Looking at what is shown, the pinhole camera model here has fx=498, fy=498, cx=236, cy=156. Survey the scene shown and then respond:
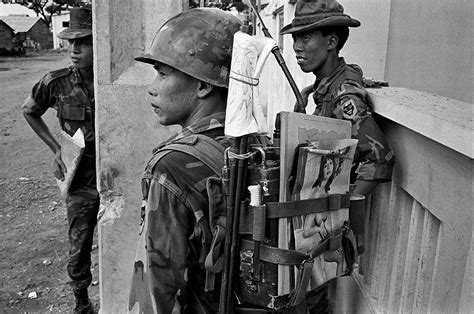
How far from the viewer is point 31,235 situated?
5.12m

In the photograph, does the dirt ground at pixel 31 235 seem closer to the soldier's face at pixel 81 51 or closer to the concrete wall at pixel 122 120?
the concrete wall at pixel 122 120

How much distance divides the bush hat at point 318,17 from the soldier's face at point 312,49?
57 mm

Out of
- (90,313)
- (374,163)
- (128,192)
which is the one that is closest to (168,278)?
(374,163)

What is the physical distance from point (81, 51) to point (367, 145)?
8.14ft

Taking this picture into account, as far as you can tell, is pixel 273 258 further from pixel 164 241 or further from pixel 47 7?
pixel 47 7

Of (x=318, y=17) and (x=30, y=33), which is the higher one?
(x=30, y=33)

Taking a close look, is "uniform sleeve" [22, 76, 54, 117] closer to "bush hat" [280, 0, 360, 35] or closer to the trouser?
the trouser

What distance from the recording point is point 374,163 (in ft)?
5.92

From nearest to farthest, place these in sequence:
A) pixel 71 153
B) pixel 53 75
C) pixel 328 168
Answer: pixel 328 168 < pixel 71 153 < pixel 53 75

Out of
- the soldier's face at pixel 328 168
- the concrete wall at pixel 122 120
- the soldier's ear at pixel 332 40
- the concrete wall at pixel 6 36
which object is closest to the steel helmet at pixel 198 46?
the soldier's face at pixel 328 168

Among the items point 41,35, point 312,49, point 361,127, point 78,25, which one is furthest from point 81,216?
point 41,35

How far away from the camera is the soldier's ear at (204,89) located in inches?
69.8

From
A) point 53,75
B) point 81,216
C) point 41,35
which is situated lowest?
point 81,216

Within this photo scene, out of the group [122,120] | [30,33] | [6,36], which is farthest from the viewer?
[30,33]
